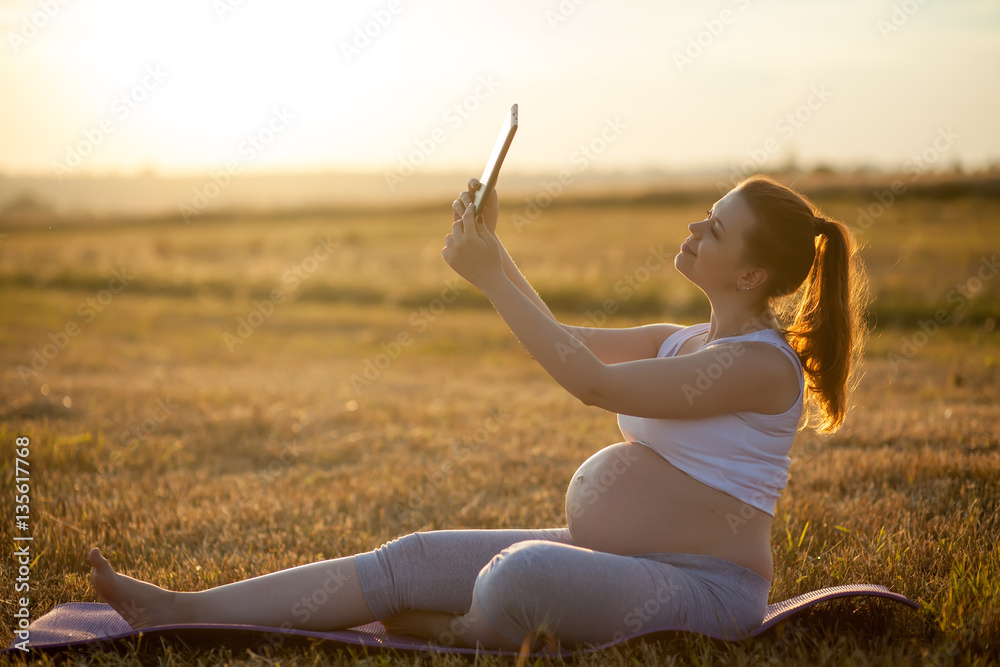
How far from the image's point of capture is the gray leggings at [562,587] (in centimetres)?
249

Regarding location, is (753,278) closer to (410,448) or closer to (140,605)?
(140,605)

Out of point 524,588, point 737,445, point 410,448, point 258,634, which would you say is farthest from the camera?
point 410,448

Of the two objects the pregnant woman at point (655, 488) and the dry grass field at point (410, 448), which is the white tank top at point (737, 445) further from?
the dry grass field at point (410, 448)

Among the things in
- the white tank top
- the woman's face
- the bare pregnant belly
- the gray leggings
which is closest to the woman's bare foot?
the gray leggings

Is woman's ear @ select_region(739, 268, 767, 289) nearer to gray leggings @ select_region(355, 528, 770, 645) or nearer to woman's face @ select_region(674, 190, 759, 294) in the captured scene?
woman's face @ select_region(674, 190, 759, 294)

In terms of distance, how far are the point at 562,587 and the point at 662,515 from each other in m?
0.49

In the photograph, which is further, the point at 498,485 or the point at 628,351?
the point at 498,485

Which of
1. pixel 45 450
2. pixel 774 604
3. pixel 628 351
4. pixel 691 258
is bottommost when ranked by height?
pixel 774 604

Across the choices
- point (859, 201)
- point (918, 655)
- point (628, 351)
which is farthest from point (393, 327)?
point (859, 201)

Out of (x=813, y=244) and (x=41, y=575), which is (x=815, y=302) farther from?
(x=41, y=575)

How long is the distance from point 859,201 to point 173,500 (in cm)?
3354

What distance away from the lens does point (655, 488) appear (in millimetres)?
2725

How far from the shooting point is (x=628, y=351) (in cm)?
336

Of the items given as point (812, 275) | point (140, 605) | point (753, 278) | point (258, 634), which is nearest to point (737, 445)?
point (753, 278)
